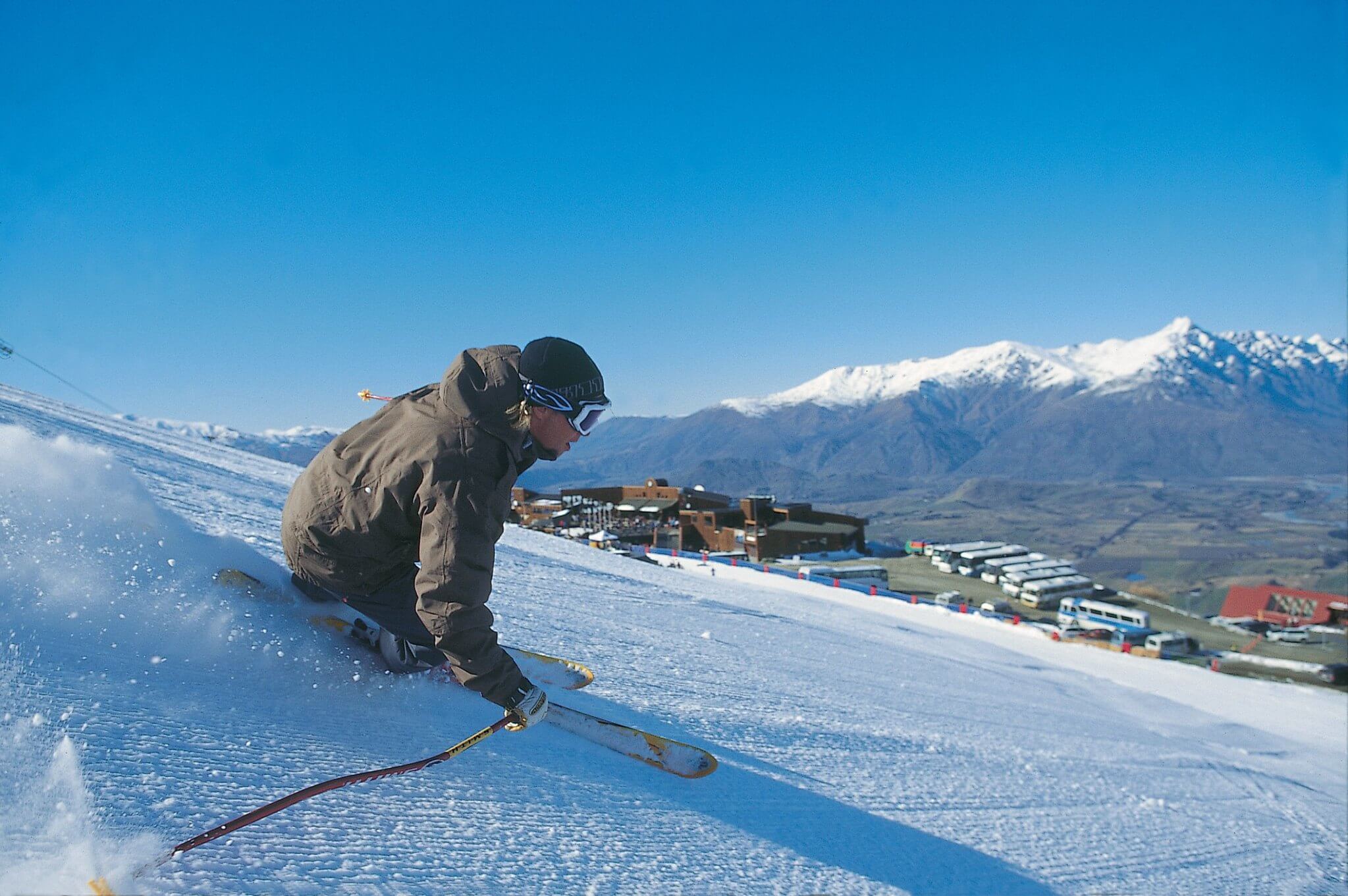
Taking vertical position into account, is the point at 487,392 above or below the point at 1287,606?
below

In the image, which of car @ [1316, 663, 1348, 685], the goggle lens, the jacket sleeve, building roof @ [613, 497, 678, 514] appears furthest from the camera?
building roof @ [613, 497, 678, 514]

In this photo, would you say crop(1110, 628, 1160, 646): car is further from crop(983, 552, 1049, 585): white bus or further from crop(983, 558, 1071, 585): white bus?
crop(983, 552, 1049, 585): white bus

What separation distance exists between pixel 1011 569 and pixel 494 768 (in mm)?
52266

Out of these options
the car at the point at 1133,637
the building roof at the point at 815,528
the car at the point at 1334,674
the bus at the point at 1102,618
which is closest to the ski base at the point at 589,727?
the car at the point at 1334,674

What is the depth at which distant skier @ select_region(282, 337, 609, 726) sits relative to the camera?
2061 millimetres

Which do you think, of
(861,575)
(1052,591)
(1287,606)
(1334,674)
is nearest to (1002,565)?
(1052,591)

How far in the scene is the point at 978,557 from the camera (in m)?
52.4

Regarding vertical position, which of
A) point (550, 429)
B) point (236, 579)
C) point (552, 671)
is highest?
point (550, 429)

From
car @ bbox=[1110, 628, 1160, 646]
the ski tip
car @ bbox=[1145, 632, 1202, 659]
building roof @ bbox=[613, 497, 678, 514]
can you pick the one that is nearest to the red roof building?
car @ bbox=[1145, 632, 1202, 659]

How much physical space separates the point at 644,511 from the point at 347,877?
49.9 metres

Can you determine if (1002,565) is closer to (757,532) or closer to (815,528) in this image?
(815,528)

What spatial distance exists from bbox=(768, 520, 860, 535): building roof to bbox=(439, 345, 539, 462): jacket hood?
152 ft

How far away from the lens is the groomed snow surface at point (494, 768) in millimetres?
1718

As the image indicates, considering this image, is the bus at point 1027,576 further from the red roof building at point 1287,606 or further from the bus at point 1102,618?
the red roof building at point 1287,606
